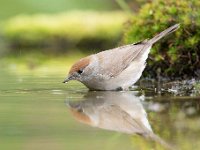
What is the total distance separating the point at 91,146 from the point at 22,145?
473 mm

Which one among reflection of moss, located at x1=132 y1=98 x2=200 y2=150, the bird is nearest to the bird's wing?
the bird

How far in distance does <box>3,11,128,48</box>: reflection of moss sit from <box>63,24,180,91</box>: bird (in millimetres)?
9530

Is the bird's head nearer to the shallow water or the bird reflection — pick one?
the shallow water

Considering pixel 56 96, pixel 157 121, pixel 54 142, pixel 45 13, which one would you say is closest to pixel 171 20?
pixel 56 96

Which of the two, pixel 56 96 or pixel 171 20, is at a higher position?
pixel 171 20

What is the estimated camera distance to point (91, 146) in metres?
4.21

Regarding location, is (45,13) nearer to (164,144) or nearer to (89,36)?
(89,36)

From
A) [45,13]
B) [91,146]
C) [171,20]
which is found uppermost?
[45,13]

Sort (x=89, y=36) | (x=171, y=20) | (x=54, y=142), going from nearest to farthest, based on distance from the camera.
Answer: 1. (x=54, y=142)
2. (x=171, y=20)
3. (x=89, y=36)

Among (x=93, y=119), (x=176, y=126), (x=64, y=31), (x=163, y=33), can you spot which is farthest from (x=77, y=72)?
(x=64, y=31)

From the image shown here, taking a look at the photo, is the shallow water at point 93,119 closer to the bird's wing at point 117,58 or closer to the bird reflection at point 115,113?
the bird reflection at point 115,113

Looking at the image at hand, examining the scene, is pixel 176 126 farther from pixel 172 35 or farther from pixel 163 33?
pixel 172 35

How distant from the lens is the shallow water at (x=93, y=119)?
435 centimetres

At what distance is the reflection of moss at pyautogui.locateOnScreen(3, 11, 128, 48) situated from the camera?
1872cm
